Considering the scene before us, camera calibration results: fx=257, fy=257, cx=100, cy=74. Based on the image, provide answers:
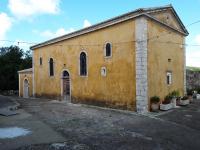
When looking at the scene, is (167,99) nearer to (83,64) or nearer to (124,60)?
(124,60)

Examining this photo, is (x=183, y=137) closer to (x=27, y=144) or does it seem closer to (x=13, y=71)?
(x=27, y=144)

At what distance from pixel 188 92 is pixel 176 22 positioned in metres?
5.67

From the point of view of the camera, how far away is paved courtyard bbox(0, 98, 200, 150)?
8711 millimetres

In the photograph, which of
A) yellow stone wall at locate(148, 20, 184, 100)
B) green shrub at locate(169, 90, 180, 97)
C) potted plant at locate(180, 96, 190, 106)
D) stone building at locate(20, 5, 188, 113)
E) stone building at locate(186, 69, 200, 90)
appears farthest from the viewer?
stone building at locate(186, 69, 200, 90)

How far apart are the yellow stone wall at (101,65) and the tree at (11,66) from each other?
15932mm

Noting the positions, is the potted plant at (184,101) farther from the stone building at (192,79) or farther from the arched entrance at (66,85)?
the arched entrance at (66,85)

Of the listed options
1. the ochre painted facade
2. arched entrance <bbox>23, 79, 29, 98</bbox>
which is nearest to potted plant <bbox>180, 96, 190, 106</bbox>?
the ochre painted facade

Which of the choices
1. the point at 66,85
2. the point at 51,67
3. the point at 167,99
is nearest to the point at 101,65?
the point at 167,99

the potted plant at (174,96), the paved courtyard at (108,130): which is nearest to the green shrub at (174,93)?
the potted plant at (174,96)

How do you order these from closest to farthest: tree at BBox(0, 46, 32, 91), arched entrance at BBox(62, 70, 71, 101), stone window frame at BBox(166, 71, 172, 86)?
stone window frame at BBox(166, 71, 172, 86) < arched entrance at BBox(62, 70, 71, 101) < tree at BBox(0, 46, 32, 91)

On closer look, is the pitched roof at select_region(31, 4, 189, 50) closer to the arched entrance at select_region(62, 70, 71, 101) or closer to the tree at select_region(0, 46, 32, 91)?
the arched entrance at select_region(62, 70, 71, 101)

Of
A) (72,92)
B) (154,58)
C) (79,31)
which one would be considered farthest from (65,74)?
(154,58)

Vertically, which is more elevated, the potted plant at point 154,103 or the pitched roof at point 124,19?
the pitched roof at point 124,19

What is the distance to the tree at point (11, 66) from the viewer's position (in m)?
36.9
